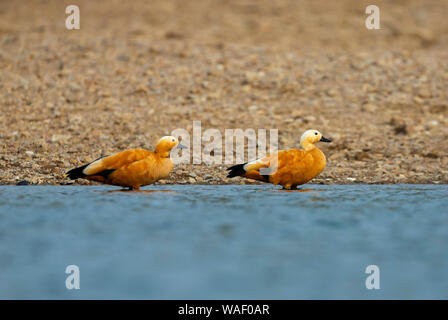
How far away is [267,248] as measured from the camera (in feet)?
20.7

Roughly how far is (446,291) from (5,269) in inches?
120

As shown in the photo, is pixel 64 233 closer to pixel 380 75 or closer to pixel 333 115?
pixel 333 115

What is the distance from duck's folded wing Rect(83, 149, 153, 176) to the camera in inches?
380

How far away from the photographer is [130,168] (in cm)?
963

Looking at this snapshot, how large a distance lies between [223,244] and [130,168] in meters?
3.45

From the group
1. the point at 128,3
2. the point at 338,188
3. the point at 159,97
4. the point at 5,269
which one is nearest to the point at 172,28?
the point at 128,3

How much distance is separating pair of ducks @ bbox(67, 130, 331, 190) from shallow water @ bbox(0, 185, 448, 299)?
0.25 meters

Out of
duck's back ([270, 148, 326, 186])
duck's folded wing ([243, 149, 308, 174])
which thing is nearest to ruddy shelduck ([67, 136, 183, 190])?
duck's folded wing ([243, 149, 308, 174])

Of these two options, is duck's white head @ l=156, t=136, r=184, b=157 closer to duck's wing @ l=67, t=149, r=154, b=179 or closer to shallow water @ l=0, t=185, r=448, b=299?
duck's wing @ l=67, t=149, r=154, b=179

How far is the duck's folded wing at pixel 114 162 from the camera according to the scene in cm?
964

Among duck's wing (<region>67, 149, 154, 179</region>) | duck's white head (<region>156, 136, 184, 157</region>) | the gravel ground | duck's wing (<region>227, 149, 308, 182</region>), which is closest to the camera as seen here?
duck's wing (<region>67, 149, 154, 179</region>)

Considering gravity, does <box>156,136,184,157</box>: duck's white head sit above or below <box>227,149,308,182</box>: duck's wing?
above

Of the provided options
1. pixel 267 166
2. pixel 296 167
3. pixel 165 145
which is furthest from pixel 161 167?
pixel 296 167

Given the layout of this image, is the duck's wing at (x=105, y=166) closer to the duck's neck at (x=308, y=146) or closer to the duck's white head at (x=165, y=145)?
the duck's white head at (x=165, y=145)
